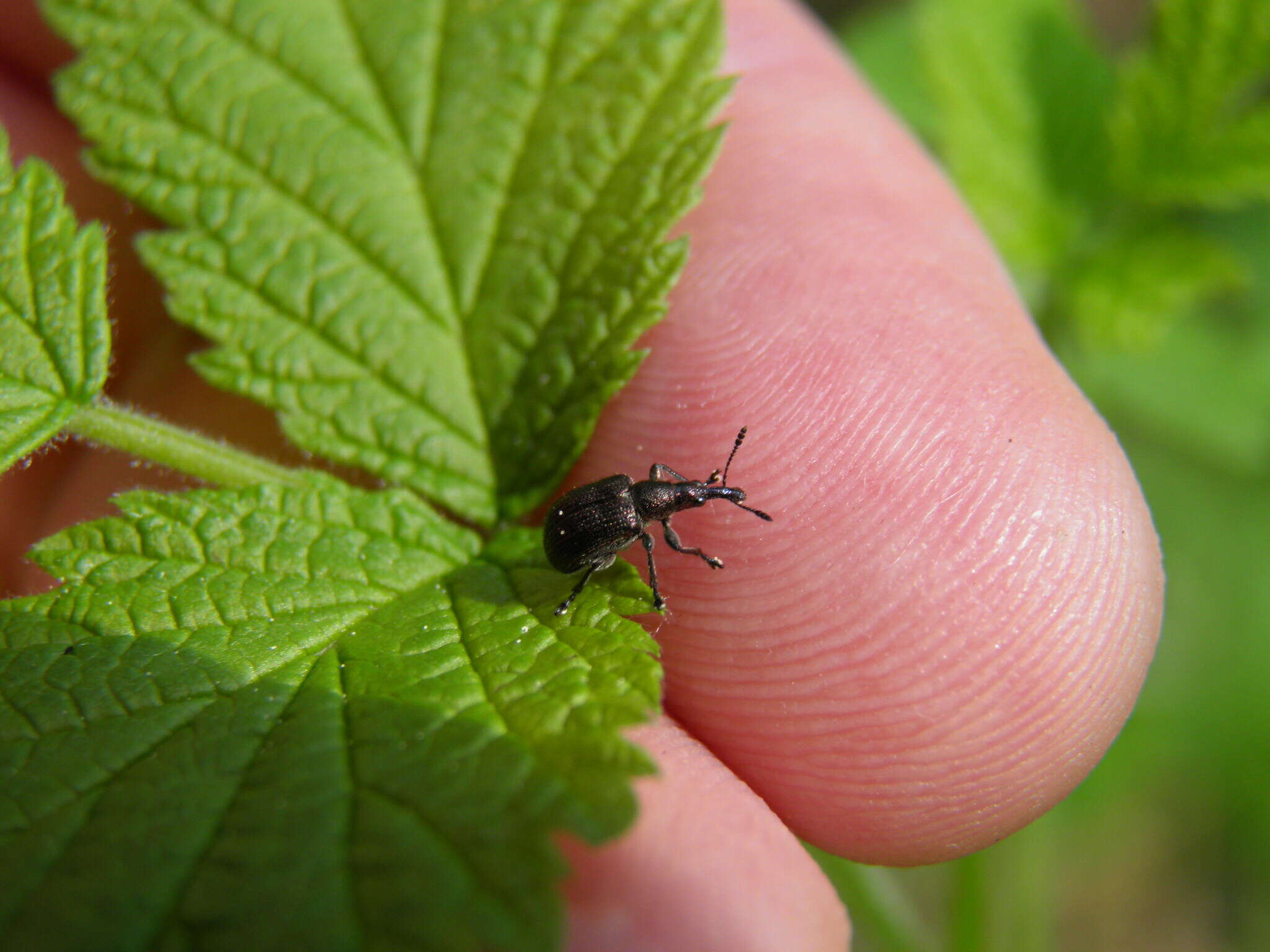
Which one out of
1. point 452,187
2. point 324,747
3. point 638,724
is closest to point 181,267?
point 452,187

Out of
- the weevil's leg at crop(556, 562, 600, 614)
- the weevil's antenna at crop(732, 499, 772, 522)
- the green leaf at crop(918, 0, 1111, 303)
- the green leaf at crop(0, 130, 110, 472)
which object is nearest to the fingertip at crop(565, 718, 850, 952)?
the weevil's leg at crop(556, 562, 600, 614)

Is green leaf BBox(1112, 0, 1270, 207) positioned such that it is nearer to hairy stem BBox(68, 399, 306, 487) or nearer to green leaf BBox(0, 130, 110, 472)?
hairy stem BBox(68, 399, 306, 487)

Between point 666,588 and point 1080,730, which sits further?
point 666,588

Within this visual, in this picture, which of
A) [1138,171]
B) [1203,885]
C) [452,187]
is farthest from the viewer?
[1203,885]

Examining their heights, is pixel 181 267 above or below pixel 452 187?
below

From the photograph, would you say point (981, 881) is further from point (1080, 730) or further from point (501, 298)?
point (501, 298)

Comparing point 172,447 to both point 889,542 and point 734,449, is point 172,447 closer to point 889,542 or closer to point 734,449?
point 734,449

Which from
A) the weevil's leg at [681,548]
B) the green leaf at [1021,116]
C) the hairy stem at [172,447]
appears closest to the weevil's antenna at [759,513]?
the weevil's leg at [681,548]
